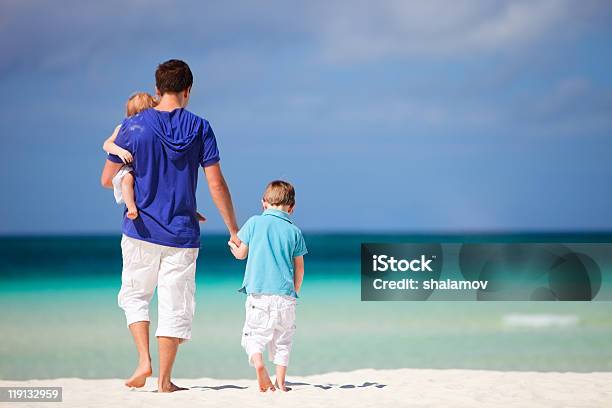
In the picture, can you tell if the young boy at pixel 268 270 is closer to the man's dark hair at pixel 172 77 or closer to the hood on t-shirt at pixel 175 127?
the hood on t-shirt at pixel 175 127

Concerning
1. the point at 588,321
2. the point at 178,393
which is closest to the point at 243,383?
the point at 178,393

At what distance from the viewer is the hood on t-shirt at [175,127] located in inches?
151

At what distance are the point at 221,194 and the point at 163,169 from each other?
269 mm

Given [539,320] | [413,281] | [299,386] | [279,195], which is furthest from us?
[413,281]

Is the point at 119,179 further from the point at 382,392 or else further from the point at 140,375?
the point at 382,392

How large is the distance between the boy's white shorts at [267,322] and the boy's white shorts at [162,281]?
0.28 m

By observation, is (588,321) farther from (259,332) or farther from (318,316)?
(259,332)

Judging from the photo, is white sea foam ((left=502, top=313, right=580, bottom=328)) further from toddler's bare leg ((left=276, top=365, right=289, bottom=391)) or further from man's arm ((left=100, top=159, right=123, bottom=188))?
man's arm ((left=100, top=159, right=123, bottom=188))

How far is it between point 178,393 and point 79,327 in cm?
548

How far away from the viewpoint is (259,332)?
4.04 m

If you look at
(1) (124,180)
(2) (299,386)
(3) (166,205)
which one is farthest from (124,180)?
(2) (299,386)

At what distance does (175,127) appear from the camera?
3.87 metres

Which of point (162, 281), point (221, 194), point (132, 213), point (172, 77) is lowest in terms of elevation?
point (162, 281)

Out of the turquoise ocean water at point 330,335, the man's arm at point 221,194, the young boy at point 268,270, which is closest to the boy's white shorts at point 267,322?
the young boy at point 268,270
